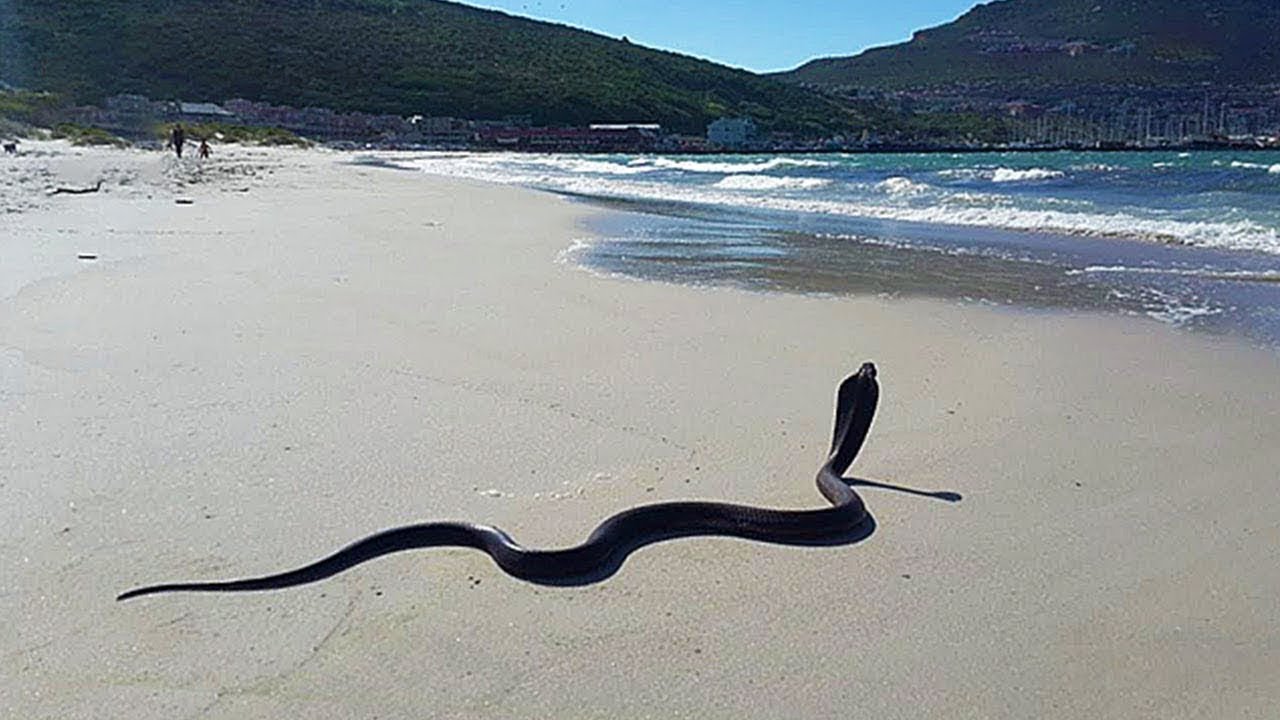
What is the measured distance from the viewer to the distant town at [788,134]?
80.2 metres

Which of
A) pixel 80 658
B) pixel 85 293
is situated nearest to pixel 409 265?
pixel 85 293

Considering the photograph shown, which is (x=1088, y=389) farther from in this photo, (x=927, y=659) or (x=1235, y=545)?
(x=927, y=659)

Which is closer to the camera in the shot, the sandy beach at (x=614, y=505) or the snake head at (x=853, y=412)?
the sandy beach at (x=614, y=505)

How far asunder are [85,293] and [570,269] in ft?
12.5

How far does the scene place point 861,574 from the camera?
297 cm

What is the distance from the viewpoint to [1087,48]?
12469 centimetres

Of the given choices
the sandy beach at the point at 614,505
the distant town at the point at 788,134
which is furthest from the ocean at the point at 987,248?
the distant town at the point at 788,134

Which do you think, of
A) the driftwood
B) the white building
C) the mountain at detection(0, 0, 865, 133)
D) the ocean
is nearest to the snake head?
the ocean

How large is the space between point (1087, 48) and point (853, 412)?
136064 millimetres

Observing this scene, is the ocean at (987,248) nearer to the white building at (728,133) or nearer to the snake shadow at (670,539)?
the snake shadow at (670,539)

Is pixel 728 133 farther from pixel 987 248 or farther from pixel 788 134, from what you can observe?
pixel 987 248

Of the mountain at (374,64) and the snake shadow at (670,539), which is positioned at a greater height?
the mountain at (374,64)

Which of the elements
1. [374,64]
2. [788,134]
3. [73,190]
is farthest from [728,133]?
[73,190]

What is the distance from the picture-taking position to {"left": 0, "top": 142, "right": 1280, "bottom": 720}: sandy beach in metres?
2.37
